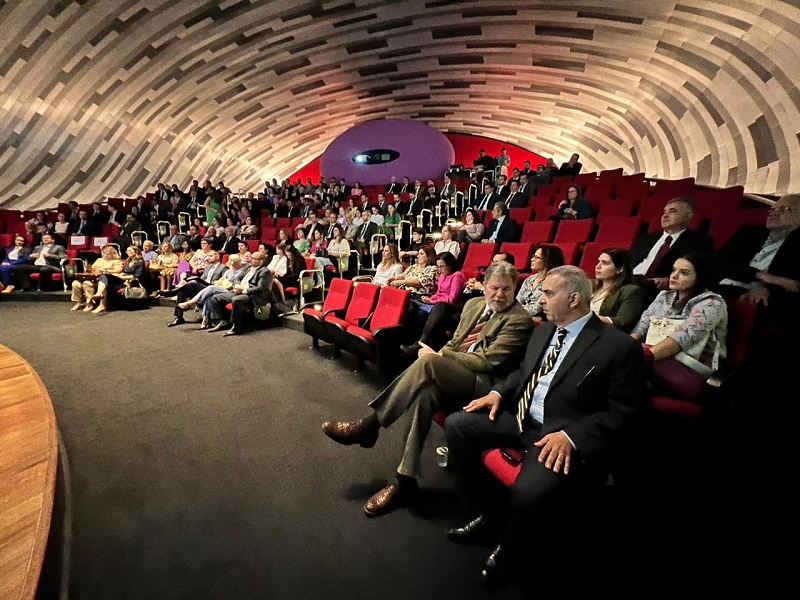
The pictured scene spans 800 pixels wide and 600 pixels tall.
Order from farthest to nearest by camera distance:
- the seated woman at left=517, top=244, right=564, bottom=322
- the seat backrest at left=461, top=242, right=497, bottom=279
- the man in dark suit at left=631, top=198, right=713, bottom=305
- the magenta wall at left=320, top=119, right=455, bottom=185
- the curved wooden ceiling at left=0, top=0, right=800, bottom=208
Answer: the magenta wall at left=320, top=119, right=455, bottom=185 → the curved wooden ceiling at left=0, top=0, right=800, bottom=208 → the seat backrest at left=461, top=242, right=497, bottom=279 → the seated woman at left=517, top=244, right=564, bottom=322 → the man in dark suit at left=631, top=198, right=713, bottom=305

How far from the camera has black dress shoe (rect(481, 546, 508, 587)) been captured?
120 cm

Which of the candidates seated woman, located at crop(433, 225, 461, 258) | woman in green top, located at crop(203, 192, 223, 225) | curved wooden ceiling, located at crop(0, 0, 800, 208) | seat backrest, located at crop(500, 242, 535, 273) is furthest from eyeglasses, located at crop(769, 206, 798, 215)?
woman in green top, located at crop(203, 192, 223, 225)

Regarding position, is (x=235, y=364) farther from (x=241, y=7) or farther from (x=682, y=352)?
(x=241, y=7)

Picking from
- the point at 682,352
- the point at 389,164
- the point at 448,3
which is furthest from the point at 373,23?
the point at 682,352

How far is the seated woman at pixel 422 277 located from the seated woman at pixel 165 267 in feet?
13.7

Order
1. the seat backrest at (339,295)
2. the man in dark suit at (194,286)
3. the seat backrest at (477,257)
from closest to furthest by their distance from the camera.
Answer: the seat backrest at (339,295) < the seat backrest at (477,257) < the man in dark suit at (194,286)

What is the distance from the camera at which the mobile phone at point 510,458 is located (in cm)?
131

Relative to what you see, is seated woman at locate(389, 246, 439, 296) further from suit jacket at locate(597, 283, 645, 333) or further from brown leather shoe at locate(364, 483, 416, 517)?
brown leather shoe at locate(364, 483, 416, 517)

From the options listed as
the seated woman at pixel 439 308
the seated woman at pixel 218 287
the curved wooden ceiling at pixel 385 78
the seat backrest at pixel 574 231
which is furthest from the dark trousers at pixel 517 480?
the curved wooden ceiling at pixel 385 78

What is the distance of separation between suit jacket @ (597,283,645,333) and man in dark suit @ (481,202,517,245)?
240 centimetres

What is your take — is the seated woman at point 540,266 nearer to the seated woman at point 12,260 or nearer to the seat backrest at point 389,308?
the seat backrest at point 389,308

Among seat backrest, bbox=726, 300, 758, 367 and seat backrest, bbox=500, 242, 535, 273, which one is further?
seat backrest, bbox=500, 242, 535, 273

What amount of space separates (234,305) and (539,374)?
147 inches

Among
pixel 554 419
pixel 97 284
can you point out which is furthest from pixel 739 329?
pixel 97 284
